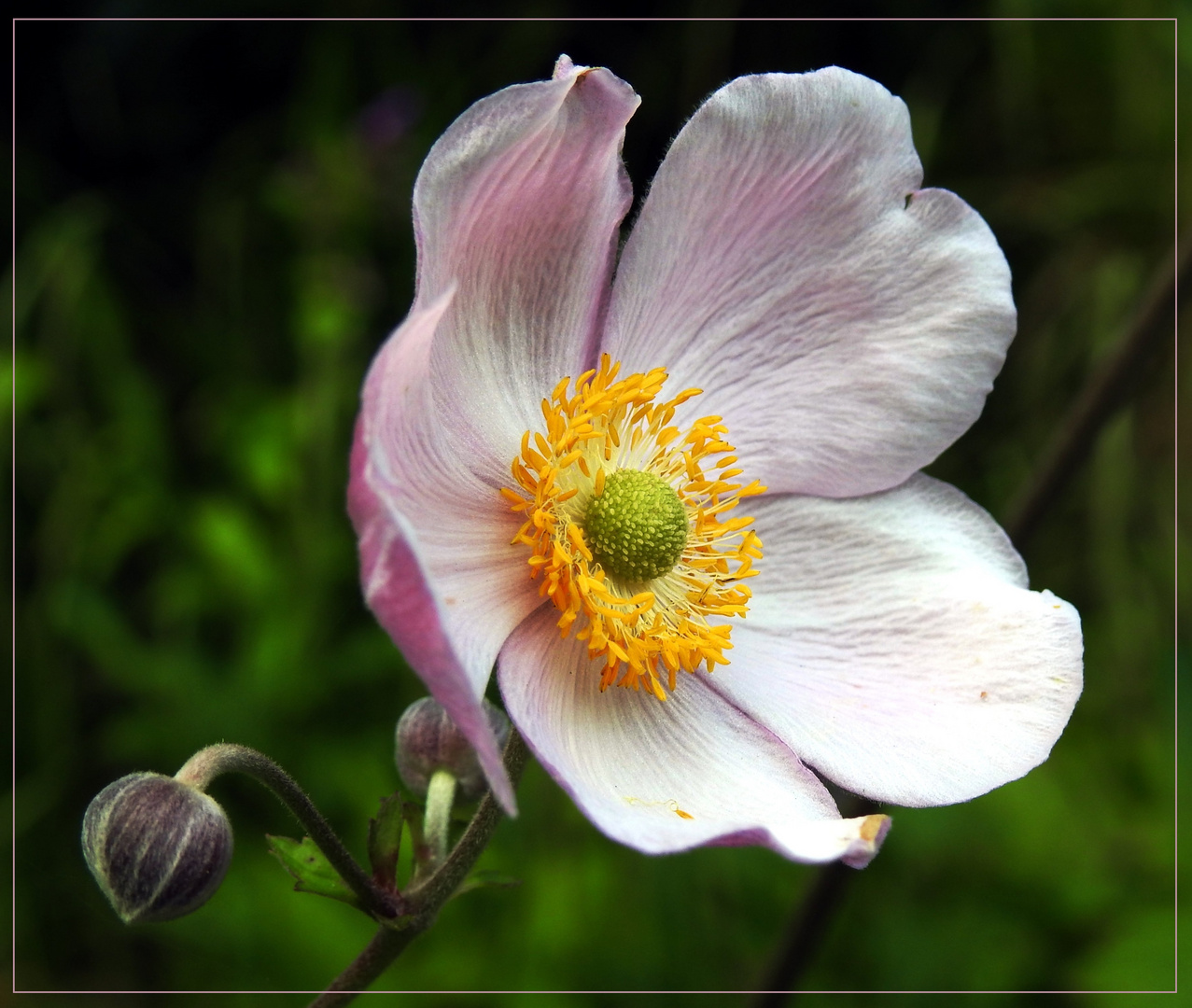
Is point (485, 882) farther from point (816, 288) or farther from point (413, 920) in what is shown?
point (816, 288)

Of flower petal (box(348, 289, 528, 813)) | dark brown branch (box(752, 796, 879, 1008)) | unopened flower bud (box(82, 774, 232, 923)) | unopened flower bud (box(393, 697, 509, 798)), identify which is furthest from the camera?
dark brown branch (box(752, 796, 879, 1008))

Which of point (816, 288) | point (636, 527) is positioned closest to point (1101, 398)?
point (816, 288)

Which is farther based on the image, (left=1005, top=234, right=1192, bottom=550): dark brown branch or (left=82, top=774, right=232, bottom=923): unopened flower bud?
(left=1005, top=234, right=1192, bottom=550): dark brown branch

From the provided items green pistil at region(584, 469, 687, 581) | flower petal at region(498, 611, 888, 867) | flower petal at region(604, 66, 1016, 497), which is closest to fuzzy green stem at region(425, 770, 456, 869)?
flower petal at region(498, 611, 888, 867)

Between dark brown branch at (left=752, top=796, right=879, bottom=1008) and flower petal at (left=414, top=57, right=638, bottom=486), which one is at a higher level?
flower petal at (left=414, top=57, right=638, bottom=486)

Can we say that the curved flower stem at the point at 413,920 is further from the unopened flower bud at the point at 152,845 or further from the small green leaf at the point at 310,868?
the unopened flower bud at the point at 152,845

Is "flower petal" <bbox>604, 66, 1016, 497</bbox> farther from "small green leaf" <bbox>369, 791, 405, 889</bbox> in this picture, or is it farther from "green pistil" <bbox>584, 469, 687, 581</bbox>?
"small green leaf" <bbox>369, 791, 405, 889</bbox>

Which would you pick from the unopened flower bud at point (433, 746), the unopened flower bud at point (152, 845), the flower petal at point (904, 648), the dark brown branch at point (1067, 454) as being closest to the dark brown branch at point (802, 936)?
the dark brown branch at point (1067, 454)

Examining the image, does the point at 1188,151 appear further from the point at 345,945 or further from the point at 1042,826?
the point at 345,945
